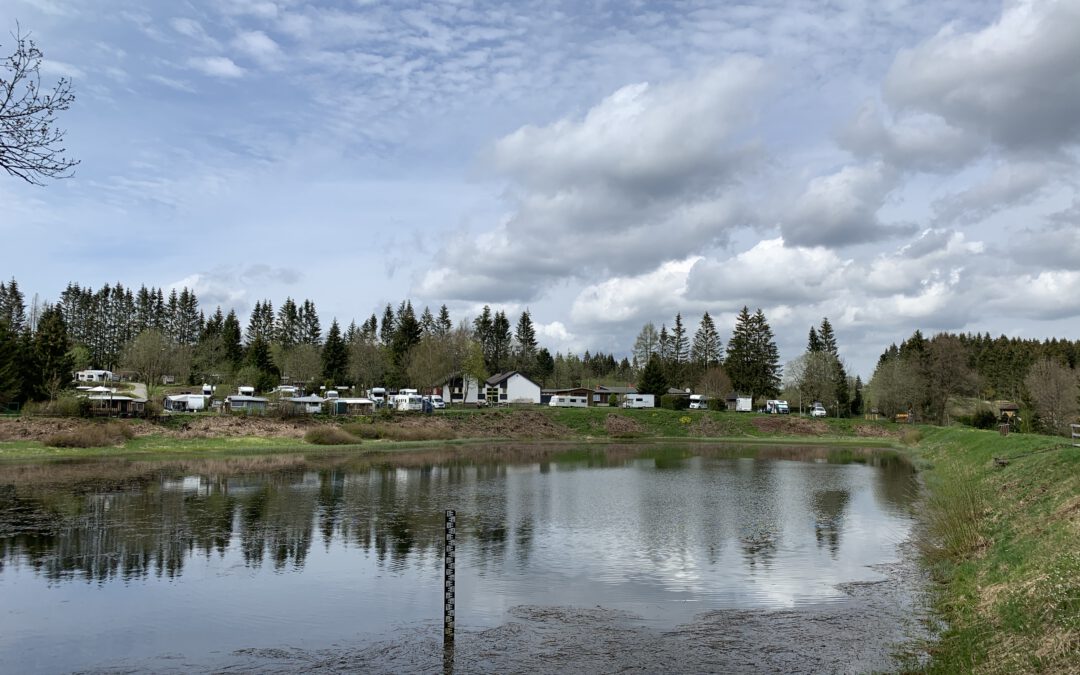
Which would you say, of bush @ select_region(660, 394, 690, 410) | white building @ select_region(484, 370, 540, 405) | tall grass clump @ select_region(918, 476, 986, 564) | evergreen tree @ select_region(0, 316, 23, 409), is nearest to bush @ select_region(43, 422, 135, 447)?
evergreen tree @ select_region(0, 316, 23, 409)

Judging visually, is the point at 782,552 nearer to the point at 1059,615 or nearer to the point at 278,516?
the point at 1059,615

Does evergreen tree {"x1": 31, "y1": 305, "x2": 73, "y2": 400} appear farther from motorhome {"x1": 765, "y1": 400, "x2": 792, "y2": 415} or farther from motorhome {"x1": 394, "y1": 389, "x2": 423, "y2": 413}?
motorhome {"x1": 765, "y1": 400, "x2": 792, "y2": 415}

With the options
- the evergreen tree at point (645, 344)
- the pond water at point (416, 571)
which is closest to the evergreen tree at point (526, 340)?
the evergreen tree at point (645, 344)

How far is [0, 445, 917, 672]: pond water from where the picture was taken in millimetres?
14586

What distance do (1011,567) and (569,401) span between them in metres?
106

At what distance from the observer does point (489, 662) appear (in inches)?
538

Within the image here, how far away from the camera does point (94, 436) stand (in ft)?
193

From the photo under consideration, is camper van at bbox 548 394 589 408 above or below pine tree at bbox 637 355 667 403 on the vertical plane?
below

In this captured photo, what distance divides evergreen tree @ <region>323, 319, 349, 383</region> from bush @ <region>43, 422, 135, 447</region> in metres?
67.9

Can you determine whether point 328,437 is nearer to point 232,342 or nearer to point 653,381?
point 653,381

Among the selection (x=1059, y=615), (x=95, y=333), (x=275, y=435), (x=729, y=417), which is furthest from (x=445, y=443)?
(x=95, y=333)

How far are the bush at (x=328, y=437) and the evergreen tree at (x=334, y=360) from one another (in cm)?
5952

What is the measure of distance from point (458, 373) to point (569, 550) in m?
94.3

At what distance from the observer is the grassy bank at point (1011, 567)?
11.5 metres
